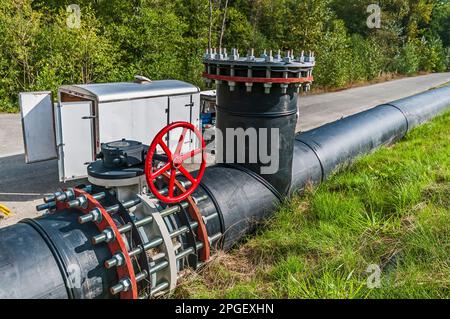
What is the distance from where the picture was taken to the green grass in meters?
3.28

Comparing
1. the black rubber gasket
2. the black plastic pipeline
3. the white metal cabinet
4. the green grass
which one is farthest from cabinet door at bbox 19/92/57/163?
the green grass

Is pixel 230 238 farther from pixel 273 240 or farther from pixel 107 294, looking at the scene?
pixel 107 294

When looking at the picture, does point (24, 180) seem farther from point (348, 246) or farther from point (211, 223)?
point (348, 246)

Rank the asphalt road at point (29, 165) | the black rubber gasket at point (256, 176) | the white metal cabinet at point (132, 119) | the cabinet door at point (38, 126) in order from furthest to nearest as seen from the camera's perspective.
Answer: the white metal cabinet at point (132, 119) → the cabinet door at point (38, 126) → the asphalt road at point (29, 165) → the black rubber gasket at point (256, 176)

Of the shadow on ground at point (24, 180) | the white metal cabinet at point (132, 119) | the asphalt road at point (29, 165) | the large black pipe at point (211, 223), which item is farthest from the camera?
the white metal cabinet at point (132, 119)

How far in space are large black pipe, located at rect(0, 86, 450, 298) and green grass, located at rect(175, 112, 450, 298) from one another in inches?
10.4

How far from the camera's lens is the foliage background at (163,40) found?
586 inches

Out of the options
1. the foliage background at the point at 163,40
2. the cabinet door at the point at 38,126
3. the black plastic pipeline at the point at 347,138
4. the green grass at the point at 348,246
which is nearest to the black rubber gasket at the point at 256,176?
the green grass at the point at 348,246

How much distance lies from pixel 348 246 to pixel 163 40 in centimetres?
1633

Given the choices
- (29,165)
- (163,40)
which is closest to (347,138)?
(29,165)

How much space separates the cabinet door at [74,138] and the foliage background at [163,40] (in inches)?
336

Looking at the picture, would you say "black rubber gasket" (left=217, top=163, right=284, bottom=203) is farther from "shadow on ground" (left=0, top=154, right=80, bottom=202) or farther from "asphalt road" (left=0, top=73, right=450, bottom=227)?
"shadow on ground" (left=0, top=154, right=80, bottom=202)

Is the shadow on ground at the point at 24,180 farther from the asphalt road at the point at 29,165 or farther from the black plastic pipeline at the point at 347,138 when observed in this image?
the black plastic pipeline at the point at 347,138

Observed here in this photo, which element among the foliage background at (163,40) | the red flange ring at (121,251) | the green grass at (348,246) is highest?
the foliage background at (163,40)
